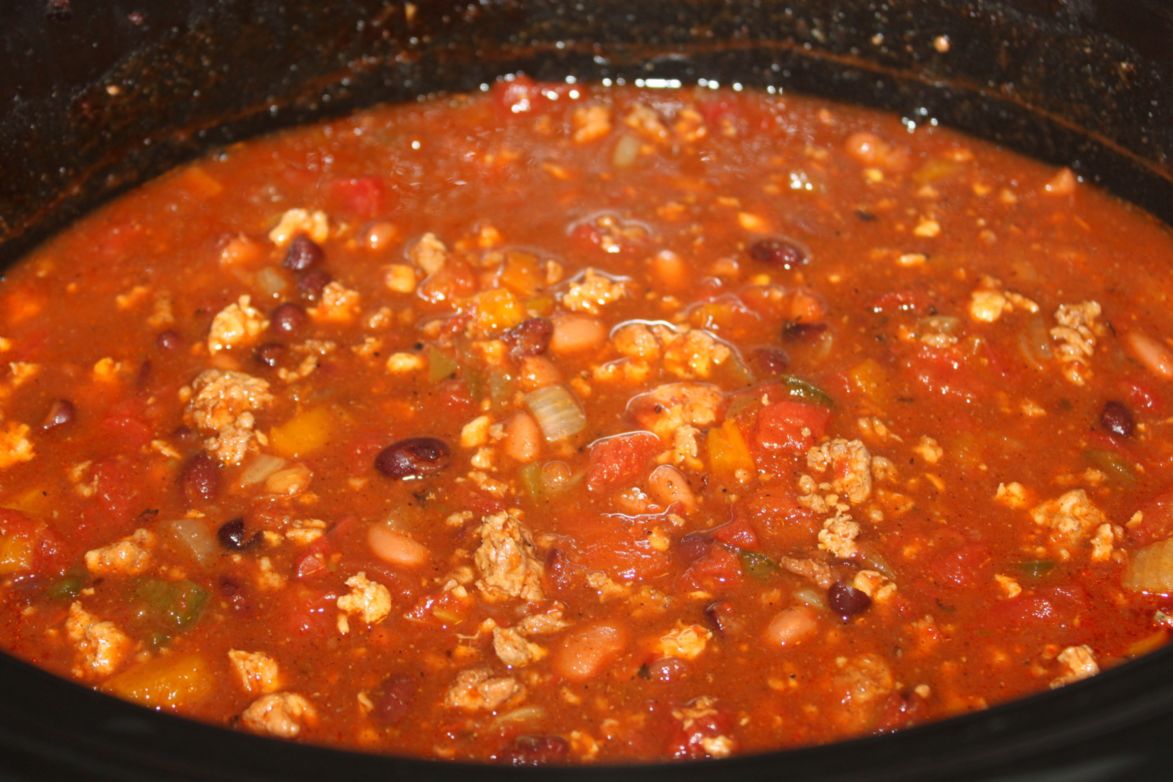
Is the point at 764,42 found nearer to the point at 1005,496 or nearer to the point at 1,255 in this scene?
the point at 1005,496

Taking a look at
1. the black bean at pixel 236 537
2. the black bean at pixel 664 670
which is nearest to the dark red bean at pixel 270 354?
the black bean at pixel 236 537

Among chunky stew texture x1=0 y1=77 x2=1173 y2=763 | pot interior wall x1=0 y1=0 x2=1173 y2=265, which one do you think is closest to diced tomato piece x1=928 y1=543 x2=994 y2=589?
chunky stew texture x1=0 y1=77 x2=1173 y2=763

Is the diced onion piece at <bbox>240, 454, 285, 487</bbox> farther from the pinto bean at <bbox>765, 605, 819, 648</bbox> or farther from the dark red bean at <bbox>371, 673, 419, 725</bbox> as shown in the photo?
the pinto bean at <bbox>765, 605, 819, 648</bbox>

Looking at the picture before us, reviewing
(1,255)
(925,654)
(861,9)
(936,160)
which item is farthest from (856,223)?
(1,255)

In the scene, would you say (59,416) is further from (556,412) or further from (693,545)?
(693,545)

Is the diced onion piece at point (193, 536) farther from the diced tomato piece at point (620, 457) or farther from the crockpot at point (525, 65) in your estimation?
the crockpot at point (525, 65)

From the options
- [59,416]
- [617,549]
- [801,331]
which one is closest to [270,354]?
[59,416]
